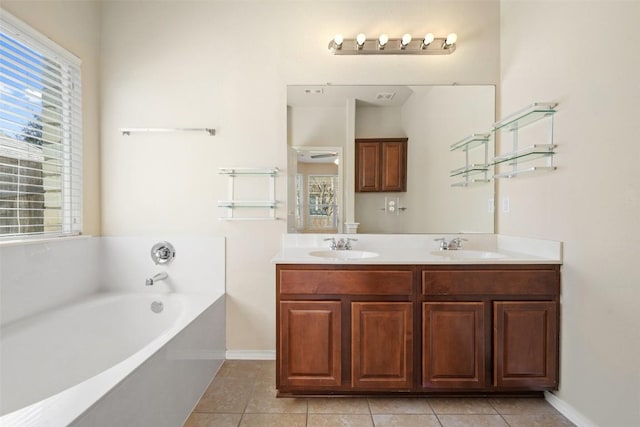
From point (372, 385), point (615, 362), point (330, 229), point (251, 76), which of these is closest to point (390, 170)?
point (330, 229)

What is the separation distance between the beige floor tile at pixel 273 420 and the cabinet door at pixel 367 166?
1496mm

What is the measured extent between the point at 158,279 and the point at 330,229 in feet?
4.29

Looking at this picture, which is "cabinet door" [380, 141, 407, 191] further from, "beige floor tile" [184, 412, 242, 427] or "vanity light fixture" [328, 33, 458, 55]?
"beige floor tile" [184, 412, 242, 427]

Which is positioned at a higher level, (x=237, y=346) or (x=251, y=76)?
(x=251, y=76)

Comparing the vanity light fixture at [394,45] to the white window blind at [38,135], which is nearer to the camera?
the white window blind at [38,135]

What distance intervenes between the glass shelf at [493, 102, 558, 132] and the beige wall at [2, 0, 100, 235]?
9.31 feet

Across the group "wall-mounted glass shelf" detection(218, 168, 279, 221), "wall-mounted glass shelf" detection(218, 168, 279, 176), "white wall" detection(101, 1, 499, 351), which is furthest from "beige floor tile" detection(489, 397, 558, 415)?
"wall-mounted glass shelf" detection(218, 168, 279, 176)

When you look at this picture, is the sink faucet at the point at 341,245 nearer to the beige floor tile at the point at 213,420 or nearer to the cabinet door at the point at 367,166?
the cabinet door at the point at 367,166

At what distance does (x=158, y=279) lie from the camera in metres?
2.27

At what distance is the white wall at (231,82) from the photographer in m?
2.30

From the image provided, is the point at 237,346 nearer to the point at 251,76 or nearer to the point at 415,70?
the point at 251,76

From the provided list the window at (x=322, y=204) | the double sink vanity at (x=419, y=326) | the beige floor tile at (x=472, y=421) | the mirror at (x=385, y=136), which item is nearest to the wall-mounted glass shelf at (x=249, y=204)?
the mirror at (x=385, y=136)

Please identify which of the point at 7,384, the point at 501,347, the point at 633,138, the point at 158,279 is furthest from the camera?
the point at 158,279

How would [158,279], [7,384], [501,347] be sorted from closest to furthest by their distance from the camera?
[7,384]
[501,347]
[158,279]
